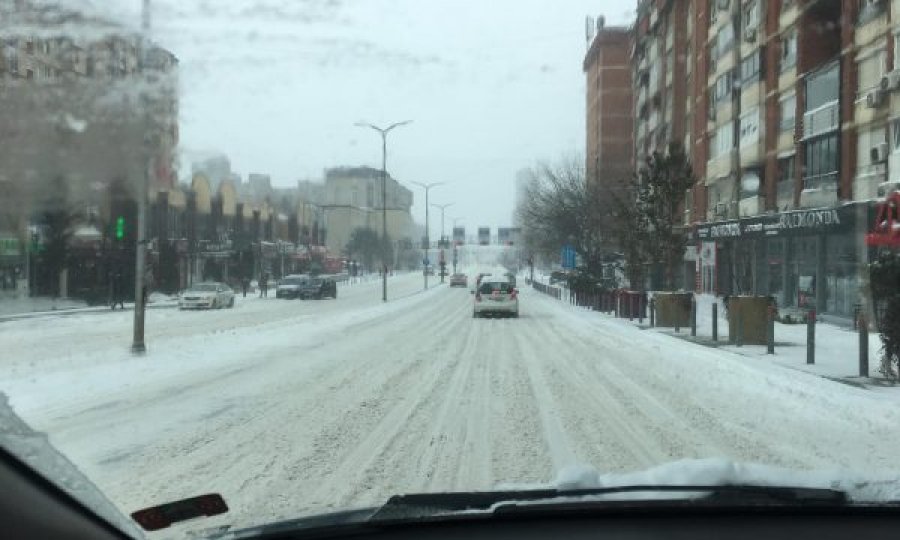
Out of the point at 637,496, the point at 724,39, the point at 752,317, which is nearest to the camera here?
the point at 637,496

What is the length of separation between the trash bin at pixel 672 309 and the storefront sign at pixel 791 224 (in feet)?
22.8

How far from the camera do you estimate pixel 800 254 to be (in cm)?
3294

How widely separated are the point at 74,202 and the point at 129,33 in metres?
1.20

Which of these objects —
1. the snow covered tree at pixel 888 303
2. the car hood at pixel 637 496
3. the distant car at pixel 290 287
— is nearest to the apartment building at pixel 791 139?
the snow covered tree at pixel 888 303

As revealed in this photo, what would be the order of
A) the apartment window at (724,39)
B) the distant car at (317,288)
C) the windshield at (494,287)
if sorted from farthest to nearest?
the distant car at (317,288) < the apartment window at (724,39) < the windshield at (494,287)

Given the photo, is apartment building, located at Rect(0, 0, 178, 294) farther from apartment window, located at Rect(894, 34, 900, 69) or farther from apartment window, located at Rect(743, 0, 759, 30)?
apartment window, located at Rect(743, 0, 759, 30)

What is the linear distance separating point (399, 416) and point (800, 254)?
2820 centimetres

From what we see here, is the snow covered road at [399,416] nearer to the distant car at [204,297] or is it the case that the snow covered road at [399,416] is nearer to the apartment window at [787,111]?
the distant car at [204,297]

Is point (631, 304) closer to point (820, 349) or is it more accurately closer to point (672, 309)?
point (672, 309)

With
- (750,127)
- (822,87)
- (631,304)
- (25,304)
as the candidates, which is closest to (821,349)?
(631,304)

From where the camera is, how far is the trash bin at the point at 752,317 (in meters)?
18.3

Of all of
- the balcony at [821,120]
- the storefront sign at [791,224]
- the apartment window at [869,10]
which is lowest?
the storefront sign at [791,224]

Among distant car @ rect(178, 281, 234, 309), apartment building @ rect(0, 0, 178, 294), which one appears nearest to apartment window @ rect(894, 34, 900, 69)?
apartment building @ rect(0, 0, 178, 294)

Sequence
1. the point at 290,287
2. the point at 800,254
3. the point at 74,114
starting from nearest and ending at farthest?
the point at 74,114, the point at 800,254, the point at 290,287
